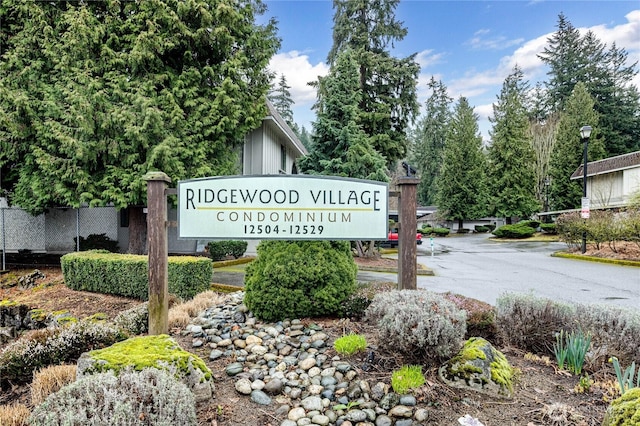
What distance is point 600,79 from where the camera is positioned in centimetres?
3569

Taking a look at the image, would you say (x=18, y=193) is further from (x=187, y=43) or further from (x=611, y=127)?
(x=611, y=127)

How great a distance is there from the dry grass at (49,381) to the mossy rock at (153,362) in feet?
1.42

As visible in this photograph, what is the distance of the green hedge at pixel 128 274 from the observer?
247 inches

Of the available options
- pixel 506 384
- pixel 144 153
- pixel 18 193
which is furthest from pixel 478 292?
pixel 18 193

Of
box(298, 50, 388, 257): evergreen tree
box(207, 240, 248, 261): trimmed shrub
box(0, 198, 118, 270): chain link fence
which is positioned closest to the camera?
box(298, 50, 388, 257): evergreen tree

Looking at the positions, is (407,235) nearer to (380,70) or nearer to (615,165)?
(380,70)

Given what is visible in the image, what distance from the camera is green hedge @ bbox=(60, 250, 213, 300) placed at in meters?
6.27

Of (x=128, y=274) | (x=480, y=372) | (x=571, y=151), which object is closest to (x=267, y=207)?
(x=480, y=372)

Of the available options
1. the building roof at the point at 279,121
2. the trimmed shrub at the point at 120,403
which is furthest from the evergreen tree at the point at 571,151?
the trimmed shrub at the point at 120,403

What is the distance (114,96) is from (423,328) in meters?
10.2

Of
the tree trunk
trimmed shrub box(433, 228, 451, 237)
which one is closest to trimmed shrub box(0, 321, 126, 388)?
the tree trunk

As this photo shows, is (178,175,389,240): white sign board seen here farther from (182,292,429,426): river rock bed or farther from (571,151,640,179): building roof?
(571,151,640,179): building roof

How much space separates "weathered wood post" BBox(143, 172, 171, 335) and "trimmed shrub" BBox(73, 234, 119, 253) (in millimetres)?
9913

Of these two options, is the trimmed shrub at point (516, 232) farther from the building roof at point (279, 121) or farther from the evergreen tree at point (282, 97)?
the evergreen tree at point (282, 97)
